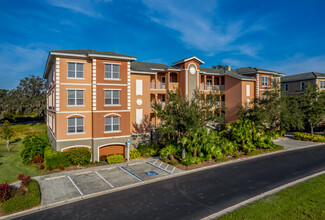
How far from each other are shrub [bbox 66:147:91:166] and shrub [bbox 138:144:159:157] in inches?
225

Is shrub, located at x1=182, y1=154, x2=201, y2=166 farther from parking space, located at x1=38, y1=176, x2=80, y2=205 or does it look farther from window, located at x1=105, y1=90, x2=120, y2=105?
parking space, located at x1=38, y1=176, x2=80, y2=205

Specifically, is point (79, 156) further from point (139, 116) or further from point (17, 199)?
point (139, 116)

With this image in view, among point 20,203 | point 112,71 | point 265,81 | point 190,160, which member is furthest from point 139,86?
point 265,81

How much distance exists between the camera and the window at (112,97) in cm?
2173

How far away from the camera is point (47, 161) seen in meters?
18.1

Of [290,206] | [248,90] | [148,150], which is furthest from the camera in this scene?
[248,90]

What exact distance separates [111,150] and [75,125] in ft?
15.1

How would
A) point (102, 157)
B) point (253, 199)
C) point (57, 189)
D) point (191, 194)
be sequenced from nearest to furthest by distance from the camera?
point (253, 199) → point (191, 194) → point (57, 189) → point (102, 157)

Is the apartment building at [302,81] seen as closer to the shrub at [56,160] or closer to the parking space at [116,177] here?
the parking space at [116,177]

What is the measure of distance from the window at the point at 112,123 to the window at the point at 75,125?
2504 millimetres

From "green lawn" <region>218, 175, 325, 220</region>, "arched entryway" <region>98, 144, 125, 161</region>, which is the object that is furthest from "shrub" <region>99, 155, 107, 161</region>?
"green lawn" <region>218, 175, 325, 220</region>

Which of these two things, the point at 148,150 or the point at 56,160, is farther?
the point at 148,150

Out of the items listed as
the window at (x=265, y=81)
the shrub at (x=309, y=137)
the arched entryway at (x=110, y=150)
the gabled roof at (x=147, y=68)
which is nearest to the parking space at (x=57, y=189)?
the arched entryway at (x=110, y=150)

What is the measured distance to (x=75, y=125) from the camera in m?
20.7
